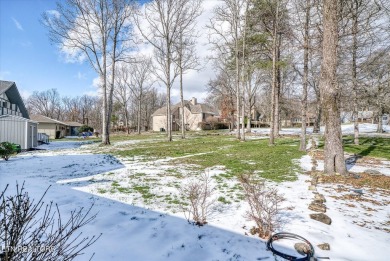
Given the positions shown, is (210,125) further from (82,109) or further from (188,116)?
(82,109)

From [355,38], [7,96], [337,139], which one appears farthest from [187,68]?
[337,139]

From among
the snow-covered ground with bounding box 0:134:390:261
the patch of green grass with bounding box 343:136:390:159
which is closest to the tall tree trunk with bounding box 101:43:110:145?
the snow-covered ground with bounding box 0:134:390:261

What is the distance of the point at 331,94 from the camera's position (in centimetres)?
770

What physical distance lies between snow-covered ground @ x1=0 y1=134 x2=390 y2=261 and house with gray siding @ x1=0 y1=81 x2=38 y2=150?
13176mm

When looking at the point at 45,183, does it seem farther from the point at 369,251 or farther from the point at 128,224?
the point at 369,251

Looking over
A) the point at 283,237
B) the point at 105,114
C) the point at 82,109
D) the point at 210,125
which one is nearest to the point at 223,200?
the point at 283,237

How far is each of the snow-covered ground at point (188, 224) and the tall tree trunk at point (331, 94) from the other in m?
1.29

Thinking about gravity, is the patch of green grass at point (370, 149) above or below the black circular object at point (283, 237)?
above

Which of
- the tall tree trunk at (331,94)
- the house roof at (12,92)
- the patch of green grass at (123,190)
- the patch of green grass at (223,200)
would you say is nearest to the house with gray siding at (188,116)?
the house roof at (12,92)

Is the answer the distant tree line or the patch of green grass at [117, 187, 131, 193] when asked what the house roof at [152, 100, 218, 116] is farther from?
the patch of green grass at [117, 187, 131, 193]

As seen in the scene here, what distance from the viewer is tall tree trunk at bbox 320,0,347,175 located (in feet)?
25.3

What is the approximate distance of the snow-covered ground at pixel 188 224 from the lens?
3.52m

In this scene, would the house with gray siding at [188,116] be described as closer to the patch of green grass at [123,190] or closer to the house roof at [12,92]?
the house roof at [12,92]

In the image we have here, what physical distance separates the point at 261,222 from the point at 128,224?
2475mm
